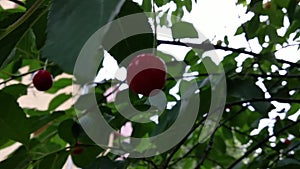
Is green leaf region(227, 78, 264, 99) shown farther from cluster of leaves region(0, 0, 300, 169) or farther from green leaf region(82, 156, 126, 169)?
green leaf region(82, 156, 126, 169)

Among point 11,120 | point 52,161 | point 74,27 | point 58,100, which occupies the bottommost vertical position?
point 58,100

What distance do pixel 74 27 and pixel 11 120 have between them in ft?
1.07

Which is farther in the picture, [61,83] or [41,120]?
[61,83]

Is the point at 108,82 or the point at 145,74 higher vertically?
the point at 145,74

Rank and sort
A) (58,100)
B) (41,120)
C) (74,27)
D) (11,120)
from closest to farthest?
1. (74,27)
2. (11,120)
3. (41,120)
4. (58,100)

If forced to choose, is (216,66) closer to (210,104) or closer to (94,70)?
(210,104)

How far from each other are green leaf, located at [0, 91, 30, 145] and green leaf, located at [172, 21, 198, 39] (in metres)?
0.32

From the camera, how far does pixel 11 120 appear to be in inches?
22.2

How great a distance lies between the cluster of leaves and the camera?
29 centimetres

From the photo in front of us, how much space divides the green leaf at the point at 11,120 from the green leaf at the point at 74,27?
10.4 inches

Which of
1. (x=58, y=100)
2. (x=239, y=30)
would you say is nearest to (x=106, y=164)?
(x=239, y=30)

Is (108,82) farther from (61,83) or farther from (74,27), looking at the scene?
(74,27)

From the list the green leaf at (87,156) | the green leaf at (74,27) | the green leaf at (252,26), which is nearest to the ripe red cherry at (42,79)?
the green leaf at (87,156)

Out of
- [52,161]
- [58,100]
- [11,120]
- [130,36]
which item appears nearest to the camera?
[130,36]
